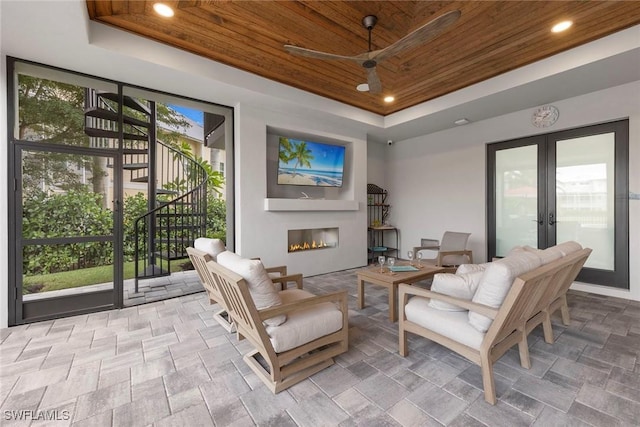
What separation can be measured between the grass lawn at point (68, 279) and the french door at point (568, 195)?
6.33m

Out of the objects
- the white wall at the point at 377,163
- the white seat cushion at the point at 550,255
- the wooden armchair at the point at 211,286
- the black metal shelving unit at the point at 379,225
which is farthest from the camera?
the white wall at the point at 377,163

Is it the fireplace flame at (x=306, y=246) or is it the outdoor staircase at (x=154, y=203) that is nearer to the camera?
the outdoor staircase at (x=154, y=203)

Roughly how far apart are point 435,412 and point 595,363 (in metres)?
1.61

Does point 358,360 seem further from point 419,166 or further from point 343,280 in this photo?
point 419,166

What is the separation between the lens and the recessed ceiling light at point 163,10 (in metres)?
2.51

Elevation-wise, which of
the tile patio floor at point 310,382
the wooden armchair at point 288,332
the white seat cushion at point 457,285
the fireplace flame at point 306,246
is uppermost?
the white seat cushion at point 457,285

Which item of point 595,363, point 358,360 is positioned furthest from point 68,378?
point 595,363

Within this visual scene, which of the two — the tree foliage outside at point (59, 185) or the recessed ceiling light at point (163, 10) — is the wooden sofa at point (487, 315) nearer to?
the recessed ceiling light at point (163, 10)

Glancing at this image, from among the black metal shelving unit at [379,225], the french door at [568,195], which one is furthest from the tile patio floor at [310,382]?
the black metal shelving unit at [379,225]

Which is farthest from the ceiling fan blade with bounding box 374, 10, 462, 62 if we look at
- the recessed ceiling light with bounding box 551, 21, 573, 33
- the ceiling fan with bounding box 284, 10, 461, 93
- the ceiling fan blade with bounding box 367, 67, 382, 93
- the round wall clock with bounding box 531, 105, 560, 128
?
the round wall clock with bounding box 531, 105, 560, 128

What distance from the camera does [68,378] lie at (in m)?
2.04

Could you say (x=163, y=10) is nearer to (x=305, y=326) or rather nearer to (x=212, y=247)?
(x=212, y=247)

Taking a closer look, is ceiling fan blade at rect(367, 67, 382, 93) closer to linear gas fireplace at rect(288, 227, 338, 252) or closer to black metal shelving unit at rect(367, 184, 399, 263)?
linear gas fireplace at rect(288, 227, 338, 252)

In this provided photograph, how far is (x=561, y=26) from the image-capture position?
9.29ft
